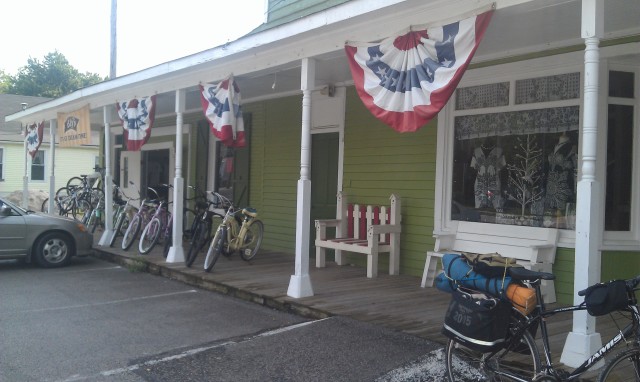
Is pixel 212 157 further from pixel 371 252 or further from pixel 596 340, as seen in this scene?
pixel 596 340

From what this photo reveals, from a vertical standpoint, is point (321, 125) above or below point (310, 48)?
below

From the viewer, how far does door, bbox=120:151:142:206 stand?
15070mm

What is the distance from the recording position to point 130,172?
50.9 ft

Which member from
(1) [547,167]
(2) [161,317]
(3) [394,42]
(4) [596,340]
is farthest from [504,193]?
(2) [161,317]

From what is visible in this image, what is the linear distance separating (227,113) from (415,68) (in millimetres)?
3490

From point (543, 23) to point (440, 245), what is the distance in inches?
116

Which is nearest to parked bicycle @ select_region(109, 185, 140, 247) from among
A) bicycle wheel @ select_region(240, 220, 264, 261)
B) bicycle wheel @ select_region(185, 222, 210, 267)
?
bicycle wheel @ select_region(185, 222, 210, 267)

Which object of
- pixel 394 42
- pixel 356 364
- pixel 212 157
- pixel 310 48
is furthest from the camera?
pixel 212 157

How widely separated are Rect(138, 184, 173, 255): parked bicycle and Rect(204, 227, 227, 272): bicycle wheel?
1.89m

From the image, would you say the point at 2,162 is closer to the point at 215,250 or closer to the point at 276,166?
the point at 276,166

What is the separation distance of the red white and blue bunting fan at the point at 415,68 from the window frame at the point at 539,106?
1952 millimetres

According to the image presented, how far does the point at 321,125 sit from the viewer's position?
31.9ft

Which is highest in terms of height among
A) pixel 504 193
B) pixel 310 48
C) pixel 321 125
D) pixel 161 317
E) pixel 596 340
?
pixel 310 48

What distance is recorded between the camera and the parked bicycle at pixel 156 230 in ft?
33.3
